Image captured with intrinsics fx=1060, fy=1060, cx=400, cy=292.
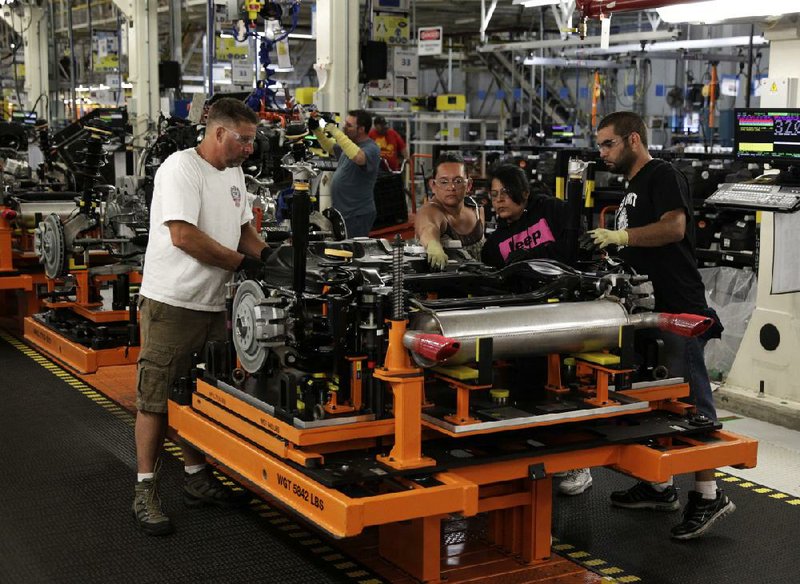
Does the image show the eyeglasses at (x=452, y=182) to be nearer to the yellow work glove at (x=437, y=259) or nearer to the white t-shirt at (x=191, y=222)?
the yellow work glove at (x=437, y=259)

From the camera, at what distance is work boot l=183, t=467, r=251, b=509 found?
16.3 ft

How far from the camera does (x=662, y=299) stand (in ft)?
15.9

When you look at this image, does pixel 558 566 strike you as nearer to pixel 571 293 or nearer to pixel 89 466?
pixel 571 293

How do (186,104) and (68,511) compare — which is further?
(186,104)

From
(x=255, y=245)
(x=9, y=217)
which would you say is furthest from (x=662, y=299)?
(x=9, y=217)

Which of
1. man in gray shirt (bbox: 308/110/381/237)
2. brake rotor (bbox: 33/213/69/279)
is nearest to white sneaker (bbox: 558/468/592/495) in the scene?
brake rotor (bbox: 33/213/69/279)

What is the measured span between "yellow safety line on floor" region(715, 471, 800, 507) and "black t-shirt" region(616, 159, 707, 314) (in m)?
1.14

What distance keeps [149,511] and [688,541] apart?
2.37 metres

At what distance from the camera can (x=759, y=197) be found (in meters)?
6.29

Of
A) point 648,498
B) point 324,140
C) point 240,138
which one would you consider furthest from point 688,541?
point 324,140

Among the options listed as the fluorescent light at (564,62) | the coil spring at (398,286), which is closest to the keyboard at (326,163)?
the fluorescent light at (564,62)

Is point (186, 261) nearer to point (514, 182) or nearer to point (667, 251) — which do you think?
point (514, 182)

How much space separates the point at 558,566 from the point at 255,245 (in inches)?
77.7

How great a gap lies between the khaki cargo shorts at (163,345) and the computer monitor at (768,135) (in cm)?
352
